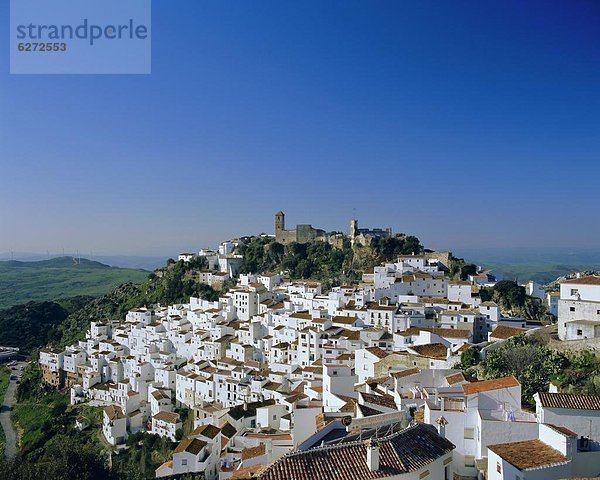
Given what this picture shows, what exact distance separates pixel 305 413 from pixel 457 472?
3.68 m

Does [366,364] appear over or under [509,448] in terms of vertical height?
under

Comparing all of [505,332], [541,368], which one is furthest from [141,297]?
[541,368]

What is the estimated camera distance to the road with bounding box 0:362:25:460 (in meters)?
25.4

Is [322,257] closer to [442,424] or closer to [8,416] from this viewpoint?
[8,416]

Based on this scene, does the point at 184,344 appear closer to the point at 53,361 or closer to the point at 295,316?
the point at 295,316

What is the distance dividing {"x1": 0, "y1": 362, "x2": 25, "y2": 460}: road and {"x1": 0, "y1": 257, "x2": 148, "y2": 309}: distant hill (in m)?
20.2

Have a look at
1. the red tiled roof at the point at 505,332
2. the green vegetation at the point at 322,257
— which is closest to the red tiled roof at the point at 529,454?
the red tiled roof at the point at 505,332

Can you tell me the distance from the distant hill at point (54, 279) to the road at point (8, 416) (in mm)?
20237

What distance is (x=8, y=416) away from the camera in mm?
30984

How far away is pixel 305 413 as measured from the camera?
1140cm

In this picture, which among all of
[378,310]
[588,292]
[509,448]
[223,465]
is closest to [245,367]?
[378,310]

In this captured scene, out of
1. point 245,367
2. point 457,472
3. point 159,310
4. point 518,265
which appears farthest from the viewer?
point 518,265

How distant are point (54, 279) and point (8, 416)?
2083 inches

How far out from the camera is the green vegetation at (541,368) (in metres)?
11.9
